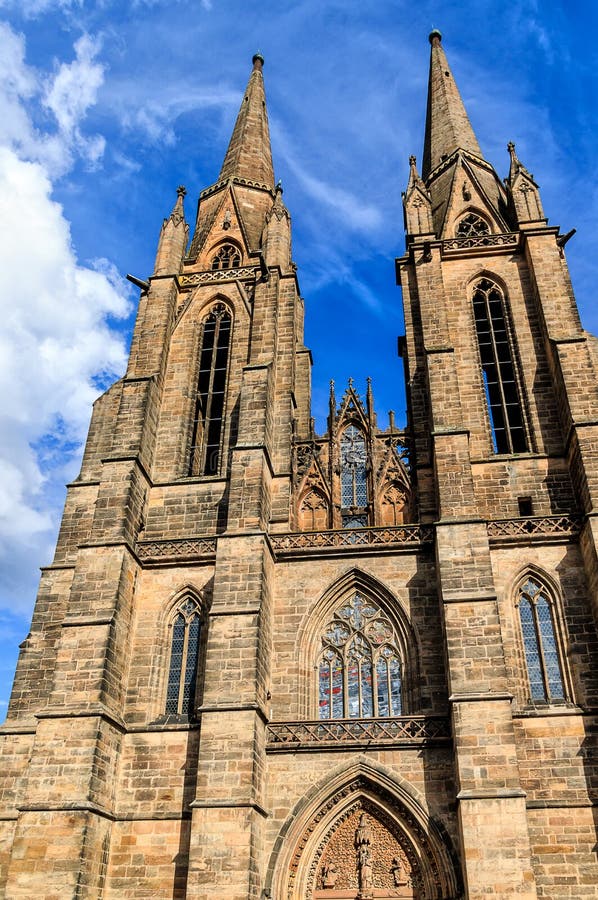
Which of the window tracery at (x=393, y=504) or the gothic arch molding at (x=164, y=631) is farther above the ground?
the window tracery at (x=393, y=504)

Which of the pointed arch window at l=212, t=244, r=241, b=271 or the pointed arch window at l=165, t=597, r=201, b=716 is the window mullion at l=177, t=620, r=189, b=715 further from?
the pointed arch window at l=212, t=244, r=241, b=271

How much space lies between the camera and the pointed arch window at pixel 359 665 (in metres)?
15.9

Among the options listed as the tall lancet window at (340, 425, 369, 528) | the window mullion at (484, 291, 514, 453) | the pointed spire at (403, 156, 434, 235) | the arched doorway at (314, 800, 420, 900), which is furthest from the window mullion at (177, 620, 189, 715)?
the pointed spire at (403, 156, 434, 235)

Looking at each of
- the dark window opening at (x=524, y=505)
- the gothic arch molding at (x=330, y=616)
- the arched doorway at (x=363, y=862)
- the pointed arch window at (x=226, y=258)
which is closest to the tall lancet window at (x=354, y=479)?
the gothic arch molding at (x=330, y=616)

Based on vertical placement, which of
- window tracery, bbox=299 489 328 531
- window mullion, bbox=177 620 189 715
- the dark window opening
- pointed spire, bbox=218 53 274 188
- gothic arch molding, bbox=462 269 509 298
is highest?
pointed spire, bbox=218 53 274 188

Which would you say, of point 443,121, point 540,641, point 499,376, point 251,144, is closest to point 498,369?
point 499,376

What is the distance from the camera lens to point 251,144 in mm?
29078

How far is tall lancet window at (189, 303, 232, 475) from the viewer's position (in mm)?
20422

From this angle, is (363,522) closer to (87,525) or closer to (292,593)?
(292,593)

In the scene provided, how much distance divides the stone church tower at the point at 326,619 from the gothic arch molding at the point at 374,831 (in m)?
0.04

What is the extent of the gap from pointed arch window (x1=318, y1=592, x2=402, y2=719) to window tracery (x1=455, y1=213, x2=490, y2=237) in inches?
467

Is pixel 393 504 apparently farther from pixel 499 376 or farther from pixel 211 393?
pixel 211 393

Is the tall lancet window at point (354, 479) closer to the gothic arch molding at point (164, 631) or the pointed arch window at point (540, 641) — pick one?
the gothic arch molding at point (164, 631)

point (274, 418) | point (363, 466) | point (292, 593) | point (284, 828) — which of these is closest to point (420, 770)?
point (284, 828)
